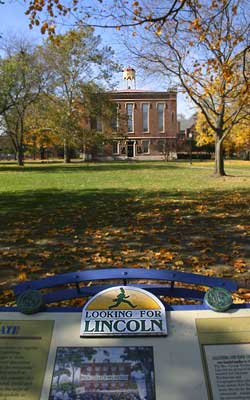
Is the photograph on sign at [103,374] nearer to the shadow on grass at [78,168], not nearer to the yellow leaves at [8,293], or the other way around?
the yellow leaves at [8,293]

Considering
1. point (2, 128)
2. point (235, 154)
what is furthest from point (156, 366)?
point (235, 154)

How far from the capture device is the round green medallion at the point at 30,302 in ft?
6.85

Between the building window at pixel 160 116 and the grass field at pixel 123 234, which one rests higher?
the building window at pixel 160 116

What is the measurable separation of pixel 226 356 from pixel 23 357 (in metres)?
0.90

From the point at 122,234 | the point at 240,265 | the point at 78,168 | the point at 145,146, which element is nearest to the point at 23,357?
the point at 240,265

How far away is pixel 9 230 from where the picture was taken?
859cm

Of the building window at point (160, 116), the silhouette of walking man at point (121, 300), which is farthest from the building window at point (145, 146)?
the silhouette of walking man at point (121, 300)

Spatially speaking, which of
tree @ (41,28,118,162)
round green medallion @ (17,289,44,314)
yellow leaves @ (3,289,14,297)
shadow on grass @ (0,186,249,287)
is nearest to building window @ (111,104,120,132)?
tree @ (41,28,118,162)

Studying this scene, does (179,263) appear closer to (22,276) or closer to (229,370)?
(22,276)

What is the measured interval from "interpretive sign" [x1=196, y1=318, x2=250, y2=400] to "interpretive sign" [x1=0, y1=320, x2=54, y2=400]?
2.35 ft

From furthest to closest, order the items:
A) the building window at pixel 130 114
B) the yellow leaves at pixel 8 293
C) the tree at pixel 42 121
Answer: the building window at pixel 130 114
the tree at pixel 42 121
the yellow leaves at pixel 8 293

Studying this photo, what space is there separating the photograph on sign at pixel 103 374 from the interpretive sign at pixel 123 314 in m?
0.09

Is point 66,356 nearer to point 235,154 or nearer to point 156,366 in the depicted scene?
point 156,366

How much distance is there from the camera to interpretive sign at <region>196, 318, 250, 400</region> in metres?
1.74
